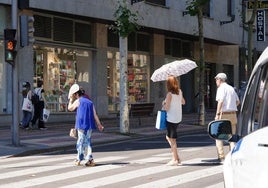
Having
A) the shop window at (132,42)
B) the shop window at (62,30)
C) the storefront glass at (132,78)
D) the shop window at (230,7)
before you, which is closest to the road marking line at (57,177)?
the shop window at (62,30)

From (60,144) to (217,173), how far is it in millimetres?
6779

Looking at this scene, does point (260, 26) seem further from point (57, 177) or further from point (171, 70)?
point (57, 177)

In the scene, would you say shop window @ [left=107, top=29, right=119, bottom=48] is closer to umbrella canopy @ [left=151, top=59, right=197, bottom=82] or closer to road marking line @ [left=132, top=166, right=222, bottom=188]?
umbrella canopy @ [left=151, top=59, right=197, bottom=82]

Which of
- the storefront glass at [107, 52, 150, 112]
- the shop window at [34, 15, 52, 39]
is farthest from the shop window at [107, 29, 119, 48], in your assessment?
the shop window at [34, 15, 52, 39]

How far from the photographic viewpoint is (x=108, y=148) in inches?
634

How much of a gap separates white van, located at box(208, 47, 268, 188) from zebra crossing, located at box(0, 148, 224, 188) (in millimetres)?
5597

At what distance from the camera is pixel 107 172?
36.1ft

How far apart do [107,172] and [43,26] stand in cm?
1485

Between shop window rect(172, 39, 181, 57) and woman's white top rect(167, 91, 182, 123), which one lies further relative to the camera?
shop window rect(172, 39, 181, 57)

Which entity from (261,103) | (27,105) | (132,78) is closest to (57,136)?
(27,105)

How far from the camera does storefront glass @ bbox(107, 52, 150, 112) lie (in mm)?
29156

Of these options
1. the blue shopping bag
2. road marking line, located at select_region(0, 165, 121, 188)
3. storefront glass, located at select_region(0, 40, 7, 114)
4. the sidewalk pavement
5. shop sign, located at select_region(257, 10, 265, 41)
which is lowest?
road marking line, located at select_region(0, 165, 121, 188)

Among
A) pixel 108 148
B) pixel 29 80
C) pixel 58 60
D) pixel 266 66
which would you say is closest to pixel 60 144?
pixel 108 148

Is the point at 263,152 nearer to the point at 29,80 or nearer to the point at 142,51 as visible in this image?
the point at 29,80
